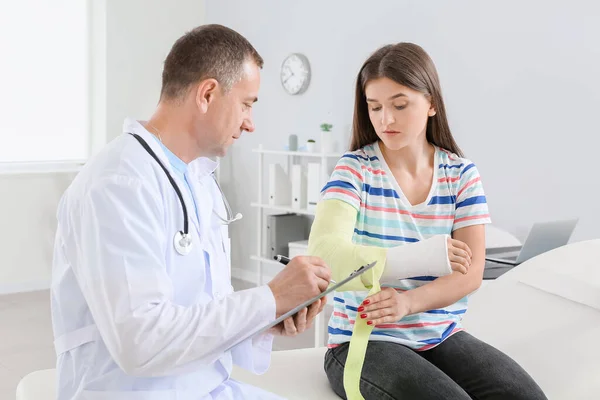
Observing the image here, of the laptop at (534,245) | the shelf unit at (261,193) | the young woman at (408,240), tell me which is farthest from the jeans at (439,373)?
the shelf unit at (261,193)

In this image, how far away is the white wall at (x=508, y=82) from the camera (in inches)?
138

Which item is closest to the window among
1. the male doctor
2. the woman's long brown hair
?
the woman's long brown hair

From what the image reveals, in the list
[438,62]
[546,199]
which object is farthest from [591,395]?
[438,62]

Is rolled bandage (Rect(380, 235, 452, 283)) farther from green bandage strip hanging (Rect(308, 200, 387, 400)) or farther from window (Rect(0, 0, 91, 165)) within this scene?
window (Rect(0, 0, 91, 165))

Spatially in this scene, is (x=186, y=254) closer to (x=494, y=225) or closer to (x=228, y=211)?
(x=228, y=211)

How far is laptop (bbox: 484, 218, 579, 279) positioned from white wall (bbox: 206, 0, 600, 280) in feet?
1.65

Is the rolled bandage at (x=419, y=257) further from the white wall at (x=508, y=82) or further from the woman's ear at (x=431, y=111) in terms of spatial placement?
the white wall at (x=508, y=82)

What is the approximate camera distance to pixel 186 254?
4.08 ft

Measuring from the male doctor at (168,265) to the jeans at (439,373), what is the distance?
26 centimetres

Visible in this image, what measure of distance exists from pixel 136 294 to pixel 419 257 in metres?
0.66

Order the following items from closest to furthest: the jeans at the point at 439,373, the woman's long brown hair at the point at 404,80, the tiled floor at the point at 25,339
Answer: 1. the jeans at the point at 439,373
2. the woman's long brown hair at the point at 404,80
3. the tiled floor at the point at 25,339

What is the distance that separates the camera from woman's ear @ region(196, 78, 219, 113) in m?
1.30

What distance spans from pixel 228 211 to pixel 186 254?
0.28 meters

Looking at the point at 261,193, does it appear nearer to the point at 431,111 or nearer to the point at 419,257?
the point at 431,111
